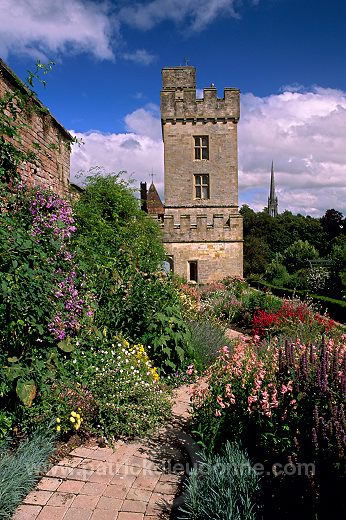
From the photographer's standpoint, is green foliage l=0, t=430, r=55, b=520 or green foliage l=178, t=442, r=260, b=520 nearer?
green foliage l=178, t=442, r=260, b=520

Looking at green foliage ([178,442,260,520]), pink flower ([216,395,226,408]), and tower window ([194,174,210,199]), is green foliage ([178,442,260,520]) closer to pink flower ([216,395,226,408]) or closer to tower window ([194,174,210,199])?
pink flower ([216,395,226,408])

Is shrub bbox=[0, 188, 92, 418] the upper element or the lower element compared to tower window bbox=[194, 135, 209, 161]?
lower

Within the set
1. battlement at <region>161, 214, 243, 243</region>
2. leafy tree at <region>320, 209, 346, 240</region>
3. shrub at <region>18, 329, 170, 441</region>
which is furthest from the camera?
leafy tree at <region>320, 209, 346, 240</region>

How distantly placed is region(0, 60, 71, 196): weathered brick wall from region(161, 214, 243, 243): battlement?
919 cm

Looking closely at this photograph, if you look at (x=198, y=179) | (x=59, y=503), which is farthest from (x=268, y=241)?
(x=59, y=503)

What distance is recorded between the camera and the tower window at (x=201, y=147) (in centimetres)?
1859

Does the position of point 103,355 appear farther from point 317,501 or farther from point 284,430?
point 317,501

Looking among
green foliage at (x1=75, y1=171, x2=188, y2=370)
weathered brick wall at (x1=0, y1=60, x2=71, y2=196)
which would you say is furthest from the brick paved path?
weathered brick wall at (x1=0, y1=60, x2=71, y2=196)

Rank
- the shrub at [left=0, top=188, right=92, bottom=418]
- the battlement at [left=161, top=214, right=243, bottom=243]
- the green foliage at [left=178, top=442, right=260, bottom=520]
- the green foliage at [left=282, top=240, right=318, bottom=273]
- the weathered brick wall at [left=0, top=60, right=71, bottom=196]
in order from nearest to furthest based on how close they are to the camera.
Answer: the green foliage at [left=178, top=442, right=260, bottom=520]
the shrub at [left=0, top=188, right=92, bottom=418]
the weathered brick wall at [left=0, top=60, right=71, bottom=196]
the battlement at [left=161, top=214, right=243, bottom=243]
the green foliage at [left=282, top=240, right=318, bottom=273]

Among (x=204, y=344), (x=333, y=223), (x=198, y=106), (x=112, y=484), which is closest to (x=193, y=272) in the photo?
(x=198, y=106)

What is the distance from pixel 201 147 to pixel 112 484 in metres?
17.3

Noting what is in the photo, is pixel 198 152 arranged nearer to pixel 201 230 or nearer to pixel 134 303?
pixel 201 230

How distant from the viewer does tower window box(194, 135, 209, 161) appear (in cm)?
1859

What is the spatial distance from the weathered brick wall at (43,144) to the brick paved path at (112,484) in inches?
130
